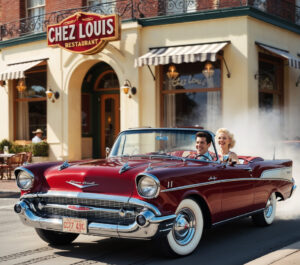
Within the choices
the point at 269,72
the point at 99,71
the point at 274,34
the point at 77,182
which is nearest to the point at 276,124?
the point at 269,72

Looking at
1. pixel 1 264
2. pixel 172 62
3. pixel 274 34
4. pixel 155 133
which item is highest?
pixel 274 34

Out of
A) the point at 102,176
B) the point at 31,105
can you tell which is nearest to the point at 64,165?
the point at 102,176

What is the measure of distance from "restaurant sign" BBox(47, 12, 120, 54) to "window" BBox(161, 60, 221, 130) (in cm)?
217

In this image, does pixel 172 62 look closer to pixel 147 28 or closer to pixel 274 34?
pixel 147 28

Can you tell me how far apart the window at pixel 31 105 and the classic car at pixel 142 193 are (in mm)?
12822

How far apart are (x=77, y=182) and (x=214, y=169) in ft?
5.31

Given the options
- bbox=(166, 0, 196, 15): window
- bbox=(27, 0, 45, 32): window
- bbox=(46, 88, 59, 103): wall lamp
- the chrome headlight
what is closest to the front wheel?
the chrome headlight

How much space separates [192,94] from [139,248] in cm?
1032

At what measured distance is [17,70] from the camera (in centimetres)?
1773

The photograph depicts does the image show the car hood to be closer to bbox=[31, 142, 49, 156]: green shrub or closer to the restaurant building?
the restaurant building

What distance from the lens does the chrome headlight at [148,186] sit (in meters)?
4.83

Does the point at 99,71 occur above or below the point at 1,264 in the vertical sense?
above

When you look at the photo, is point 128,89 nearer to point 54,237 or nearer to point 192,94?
point 192,94

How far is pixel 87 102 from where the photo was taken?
18.7 meters
